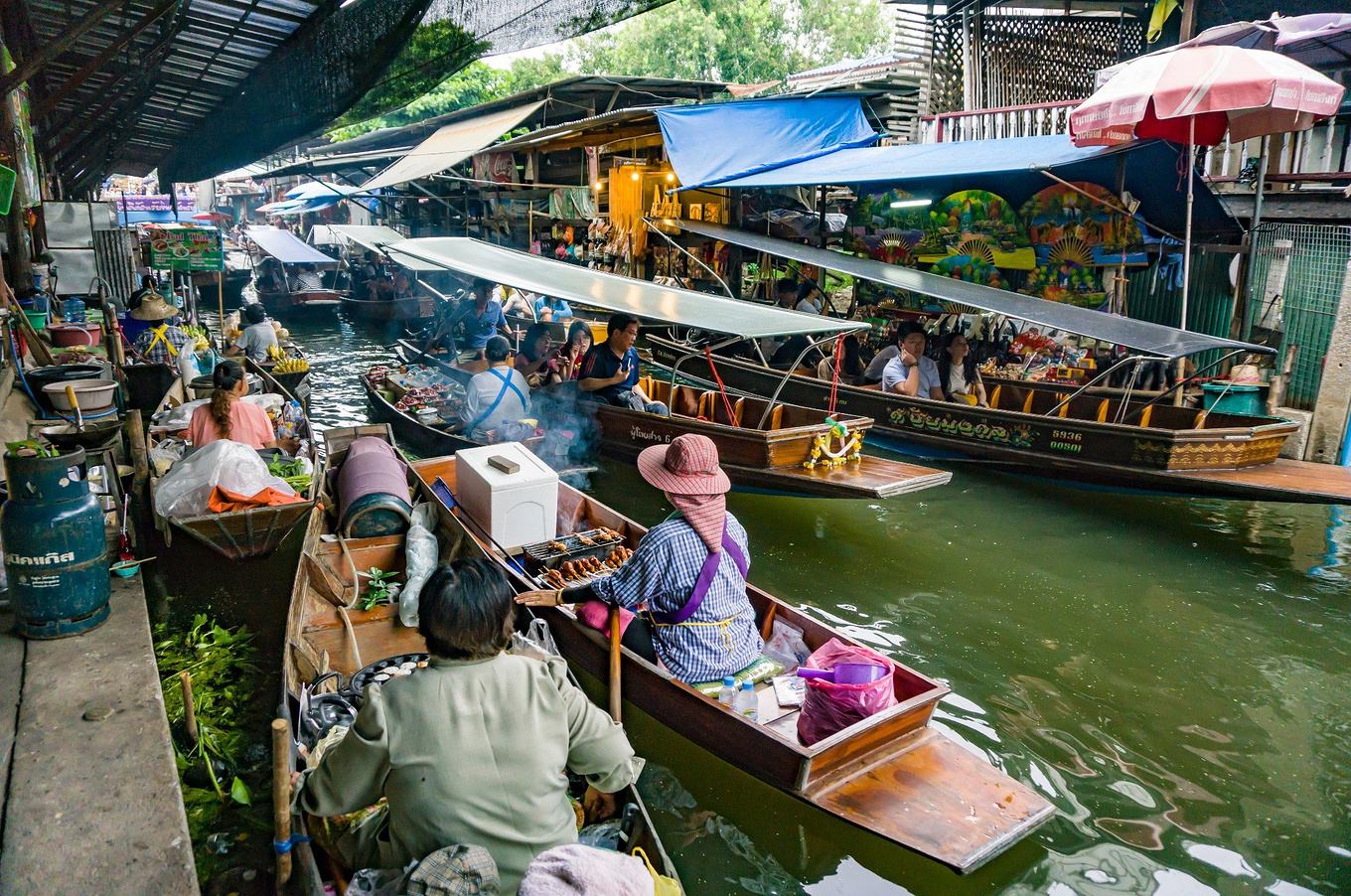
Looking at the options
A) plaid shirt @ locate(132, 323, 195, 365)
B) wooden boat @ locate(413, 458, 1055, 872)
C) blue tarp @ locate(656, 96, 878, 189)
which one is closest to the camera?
wooden boat @ locate(413, 458, 1055, 872)

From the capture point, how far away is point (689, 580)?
13.4ft

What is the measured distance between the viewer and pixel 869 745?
3795 millimetres

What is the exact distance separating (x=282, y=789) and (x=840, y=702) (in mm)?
2290

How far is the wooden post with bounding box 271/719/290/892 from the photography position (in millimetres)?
2627

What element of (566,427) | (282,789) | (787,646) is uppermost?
(282,789)

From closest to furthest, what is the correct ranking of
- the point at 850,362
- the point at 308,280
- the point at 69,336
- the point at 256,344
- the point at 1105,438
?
the point at 1105,438 → the point at 69,336 → the point at 850,362 → the point at 256,344 → the point at 308,280

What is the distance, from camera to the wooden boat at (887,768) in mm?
3453

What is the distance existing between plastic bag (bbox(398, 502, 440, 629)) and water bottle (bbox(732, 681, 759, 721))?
2.11 meters

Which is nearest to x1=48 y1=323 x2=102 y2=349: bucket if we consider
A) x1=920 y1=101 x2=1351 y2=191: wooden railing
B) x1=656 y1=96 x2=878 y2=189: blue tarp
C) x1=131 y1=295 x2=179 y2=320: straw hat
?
x1=131 y1=295 x2=179 y2=320: straw hat

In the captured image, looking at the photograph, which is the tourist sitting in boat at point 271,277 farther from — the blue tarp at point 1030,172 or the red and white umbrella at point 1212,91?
the red and white umbrella at point 1212,91

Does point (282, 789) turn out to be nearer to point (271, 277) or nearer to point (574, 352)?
point (574, 352)

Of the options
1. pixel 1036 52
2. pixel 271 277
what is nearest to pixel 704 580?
pixel 1036 52

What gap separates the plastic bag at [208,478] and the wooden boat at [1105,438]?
449 cm

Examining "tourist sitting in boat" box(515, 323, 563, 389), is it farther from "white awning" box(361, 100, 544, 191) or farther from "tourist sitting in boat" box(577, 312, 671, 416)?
"white awning" box(361, 100, 544, 191)
